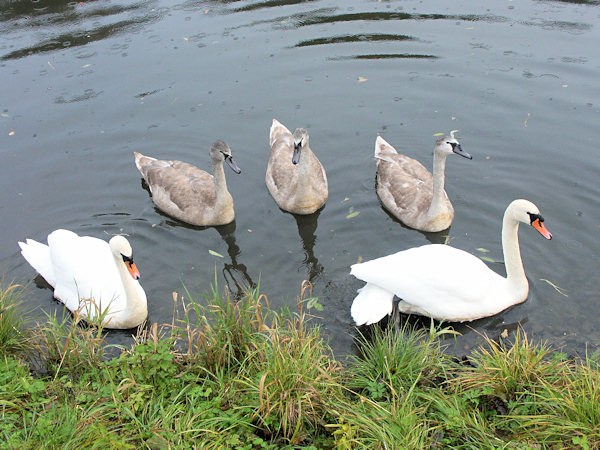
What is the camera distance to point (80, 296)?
671cm

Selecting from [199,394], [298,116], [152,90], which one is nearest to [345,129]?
[298,116]

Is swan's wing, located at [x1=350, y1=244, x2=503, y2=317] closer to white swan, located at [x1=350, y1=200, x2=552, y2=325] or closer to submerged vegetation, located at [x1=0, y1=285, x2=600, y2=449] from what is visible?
white swan, located at [x1=350, y1=200, x2=552, y2=325]

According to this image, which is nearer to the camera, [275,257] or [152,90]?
[275,257]

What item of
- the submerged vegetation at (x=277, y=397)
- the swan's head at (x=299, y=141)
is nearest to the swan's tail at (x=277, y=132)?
the swan's head at (x=299, y=141)

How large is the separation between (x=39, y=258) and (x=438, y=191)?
18.4 feet

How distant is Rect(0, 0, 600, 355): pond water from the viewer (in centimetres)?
766

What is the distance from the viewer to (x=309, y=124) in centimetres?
1068

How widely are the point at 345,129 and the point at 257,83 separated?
261cm

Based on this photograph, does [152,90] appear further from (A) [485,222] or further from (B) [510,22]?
(B) [510,22]

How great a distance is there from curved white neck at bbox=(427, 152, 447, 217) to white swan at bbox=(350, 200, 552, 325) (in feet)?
4.75

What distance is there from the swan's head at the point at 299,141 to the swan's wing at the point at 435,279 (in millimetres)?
2468

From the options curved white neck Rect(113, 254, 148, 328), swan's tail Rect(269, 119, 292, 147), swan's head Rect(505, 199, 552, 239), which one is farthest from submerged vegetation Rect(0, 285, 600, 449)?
swan's tail Rect(269, 119, 292, 147)

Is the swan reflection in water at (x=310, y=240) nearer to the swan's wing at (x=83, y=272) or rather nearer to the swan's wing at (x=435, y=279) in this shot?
the swan's wing at (x=435, y=279)

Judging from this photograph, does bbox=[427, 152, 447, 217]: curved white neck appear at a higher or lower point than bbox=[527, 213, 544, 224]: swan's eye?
lower
